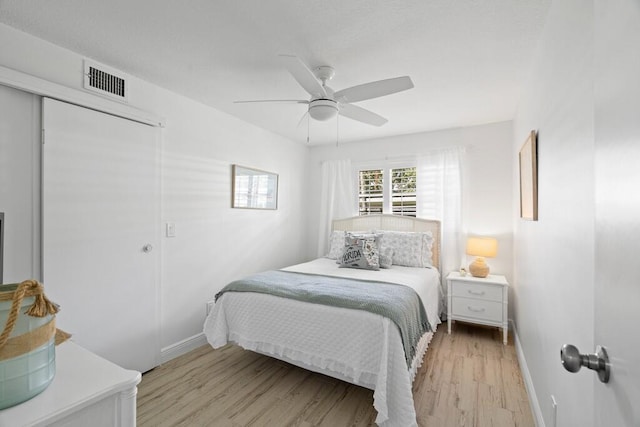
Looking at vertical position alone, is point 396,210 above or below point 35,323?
above

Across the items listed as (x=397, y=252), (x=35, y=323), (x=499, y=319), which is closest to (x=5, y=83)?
(x=35, y=323)

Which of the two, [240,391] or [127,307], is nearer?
[240,391]

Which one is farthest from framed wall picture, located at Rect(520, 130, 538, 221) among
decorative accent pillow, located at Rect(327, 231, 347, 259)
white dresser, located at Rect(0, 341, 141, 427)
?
white dresser, located at Rect(0, 341, 141, 427)

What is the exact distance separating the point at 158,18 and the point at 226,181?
177cm

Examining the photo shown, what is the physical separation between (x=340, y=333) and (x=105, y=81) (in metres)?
2.55

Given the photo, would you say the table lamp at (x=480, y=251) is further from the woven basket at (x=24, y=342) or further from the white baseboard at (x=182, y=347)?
the woven basket at (x=24, y=342)

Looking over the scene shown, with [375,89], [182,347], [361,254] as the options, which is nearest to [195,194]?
[182,347]

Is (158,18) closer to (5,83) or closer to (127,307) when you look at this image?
(5,83)

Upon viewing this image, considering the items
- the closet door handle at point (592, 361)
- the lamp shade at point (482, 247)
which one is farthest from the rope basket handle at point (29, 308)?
the lamp shade at point (482, 247)

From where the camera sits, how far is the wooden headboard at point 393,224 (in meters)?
3.75

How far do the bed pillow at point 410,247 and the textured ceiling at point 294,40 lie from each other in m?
1.60

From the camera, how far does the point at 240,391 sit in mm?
2201

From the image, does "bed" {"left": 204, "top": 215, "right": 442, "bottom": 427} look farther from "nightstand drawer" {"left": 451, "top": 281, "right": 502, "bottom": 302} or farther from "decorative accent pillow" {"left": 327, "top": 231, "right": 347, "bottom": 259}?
"decorative accent pillow" {"left": 327, "top": 231, "right": 347, "bottom": 259}

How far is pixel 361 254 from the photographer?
131 inches
